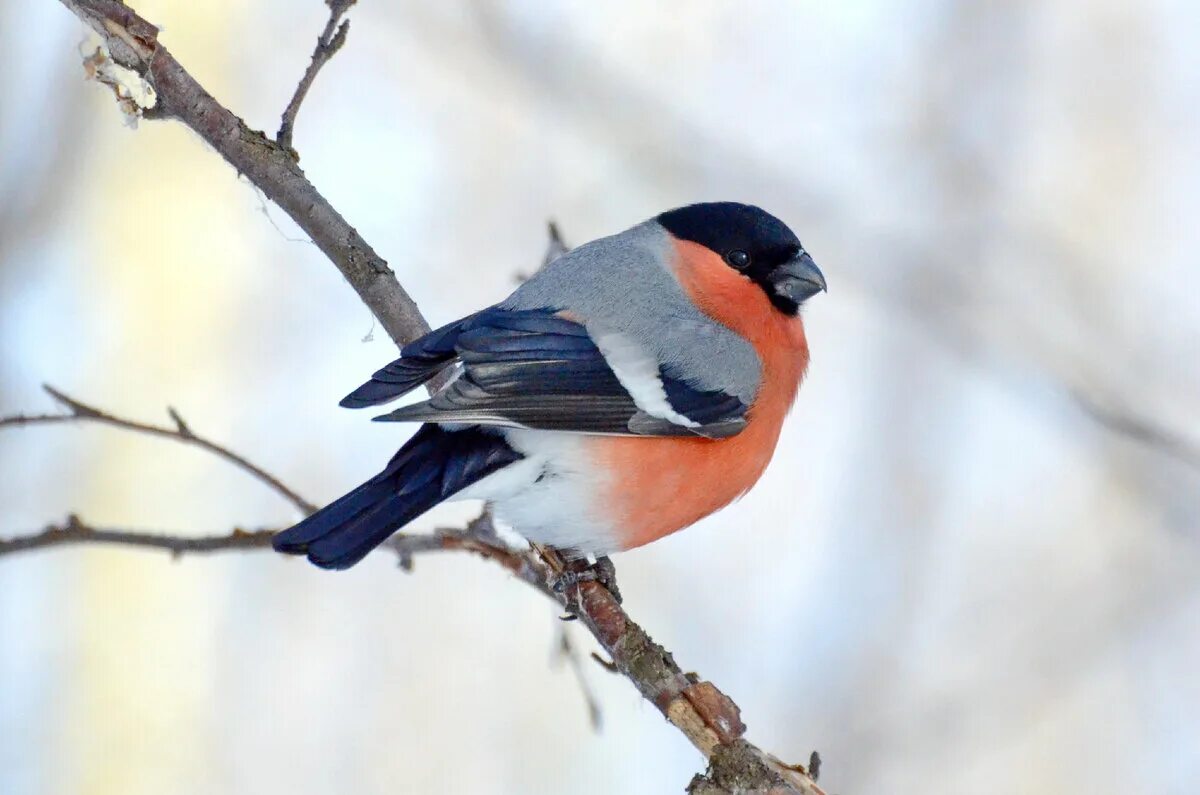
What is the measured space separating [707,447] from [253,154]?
107 centimetres

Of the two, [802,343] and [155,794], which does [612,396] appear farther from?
[155,794]

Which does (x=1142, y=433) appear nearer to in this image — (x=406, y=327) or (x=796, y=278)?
(x=796, y=278)

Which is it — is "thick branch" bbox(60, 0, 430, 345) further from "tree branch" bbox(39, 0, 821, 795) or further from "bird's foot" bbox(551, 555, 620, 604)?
"bird's foot" bbox(551, 555, 620, 604)

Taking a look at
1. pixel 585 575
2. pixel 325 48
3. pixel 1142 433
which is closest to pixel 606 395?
pixel 585 575

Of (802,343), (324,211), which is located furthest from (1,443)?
(802,343)

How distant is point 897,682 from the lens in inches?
147

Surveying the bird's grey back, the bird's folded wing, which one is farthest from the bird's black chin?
the bird's folded wing

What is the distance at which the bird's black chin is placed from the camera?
276 centimetres

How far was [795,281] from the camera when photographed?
9.11ft

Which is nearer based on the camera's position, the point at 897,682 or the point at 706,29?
the point at 897,682

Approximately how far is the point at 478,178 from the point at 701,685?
2776mm

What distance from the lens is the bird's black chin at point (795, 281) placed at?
2.76 metres

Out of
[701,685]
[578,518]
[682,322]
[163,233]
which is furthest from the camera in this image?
[163,233]

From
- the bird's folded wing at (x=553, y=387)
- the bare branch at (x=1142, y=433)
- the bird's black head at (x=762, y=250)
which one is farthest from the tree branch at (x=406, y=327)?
the bare branch at (x=1142, y=433)
